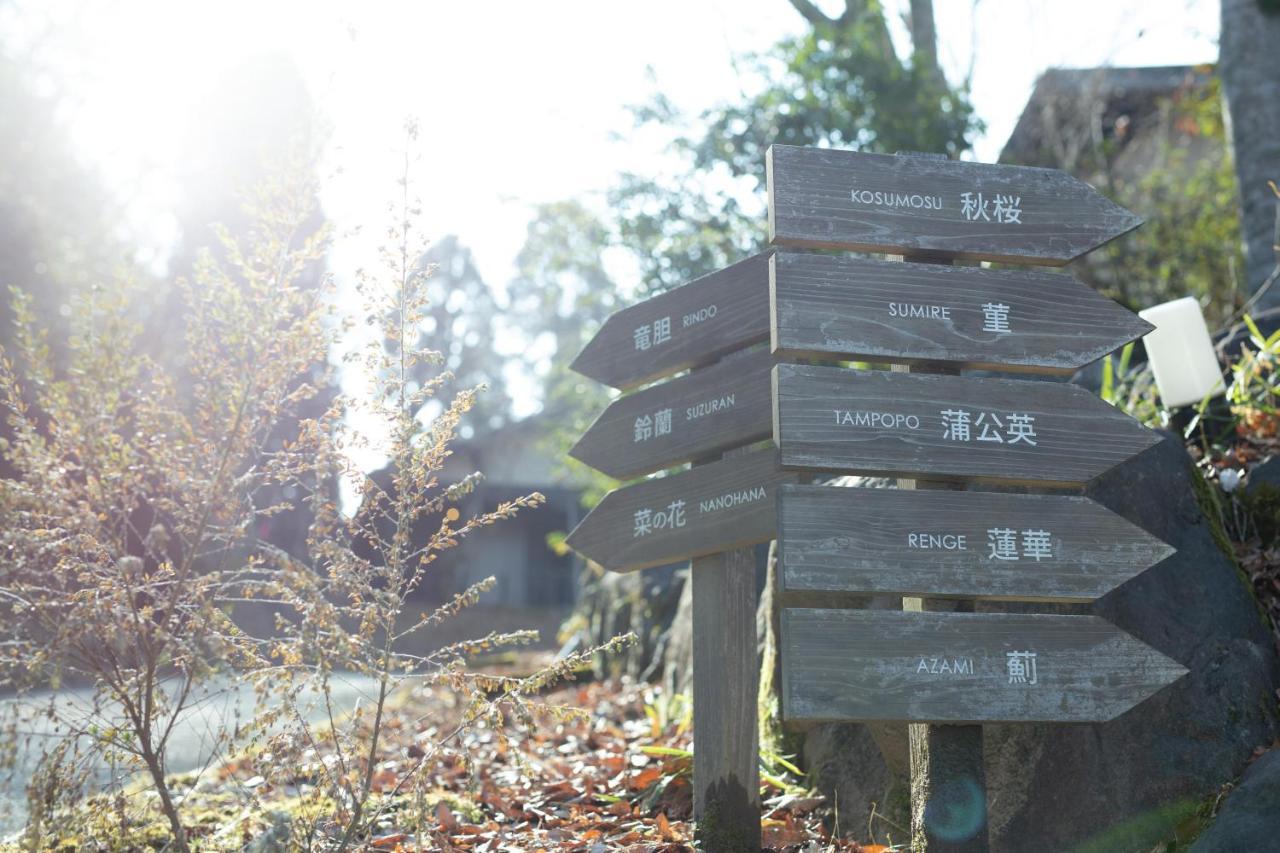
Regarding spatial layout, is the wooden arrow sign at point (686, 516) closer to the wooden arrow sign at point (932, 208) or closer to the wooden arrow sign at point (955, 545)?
the wooden arrow sign at point (955, 545)

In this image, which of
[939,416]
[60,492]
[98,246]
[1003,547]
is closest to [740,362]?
[939,416]

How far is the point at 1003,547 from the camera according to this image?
12.0 feet

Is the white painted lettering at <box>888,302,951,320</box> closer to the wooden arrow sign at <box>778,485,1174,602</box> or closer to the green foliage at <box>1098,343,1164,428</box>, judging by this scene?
the wooden arrow sign at <box>778,485,1174,602</box>

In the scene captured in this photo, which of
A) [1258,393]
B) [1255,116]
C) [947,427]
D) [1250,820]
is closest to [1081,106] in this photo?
[1255,116]

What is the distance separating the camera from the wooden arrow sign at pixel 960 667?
3.41 m

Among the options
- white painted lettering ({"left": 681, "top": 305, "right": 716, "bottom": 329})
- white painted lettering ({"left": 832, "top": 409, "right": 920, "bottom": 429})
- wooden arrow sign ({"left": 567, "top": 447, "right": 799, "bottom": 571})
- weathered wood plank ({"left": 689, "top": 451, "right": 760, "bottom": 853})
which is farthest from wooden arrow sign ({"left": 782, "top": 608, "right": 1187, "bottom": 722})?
white painted lettering ({"left": 681, "top": 305, "right": 716, "bottom": 329})

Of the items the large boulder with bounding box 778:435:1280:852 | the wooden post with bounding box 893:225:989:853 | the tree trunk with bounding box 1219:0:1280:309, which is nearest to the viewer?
the wooden post with bounding box 893:225:989:853

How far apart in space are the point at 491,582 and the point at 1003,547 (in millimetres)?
1647

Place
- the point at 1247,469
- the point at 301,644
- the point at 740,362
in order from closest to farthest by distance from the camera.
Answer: the point at 301,644, the point at 740,362, the point at 1247,469

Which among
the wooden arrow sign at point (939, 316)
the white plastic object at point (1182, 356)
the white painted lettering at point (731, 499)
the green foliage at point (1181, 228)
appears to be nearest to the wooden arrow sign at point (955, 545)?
the wooden arrow sign at point (939, 316)

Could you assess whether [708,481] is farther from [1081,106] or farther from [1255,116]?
[1081,106]

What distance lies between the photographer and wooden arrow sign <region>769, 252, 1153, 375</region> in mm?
3699

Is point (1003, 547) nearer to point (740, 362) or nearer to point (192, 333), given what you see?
point (740, 362)

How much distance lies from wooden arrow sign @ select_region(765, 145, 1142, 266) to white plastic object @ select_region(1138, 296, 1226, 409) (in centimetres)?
226
